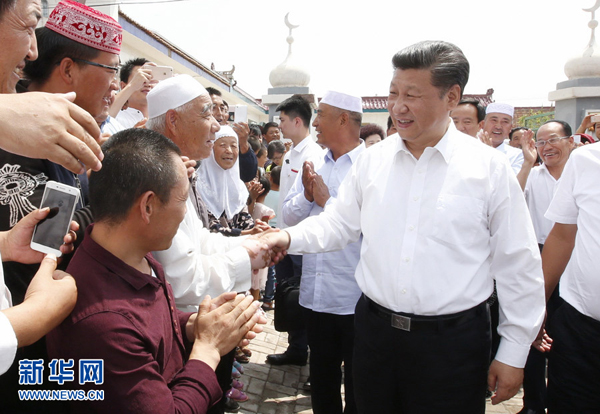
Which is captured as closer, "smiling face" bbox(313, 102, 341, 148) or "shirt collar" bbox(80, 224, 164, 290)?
"shirt collar" bbox(80, 224, 164, 290)

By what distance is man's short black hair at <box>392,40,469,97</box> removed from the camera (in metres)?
2.20

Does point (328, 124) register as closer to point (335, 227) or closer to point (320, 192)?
point (320, 192)

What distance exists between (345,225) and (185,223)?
1.00m

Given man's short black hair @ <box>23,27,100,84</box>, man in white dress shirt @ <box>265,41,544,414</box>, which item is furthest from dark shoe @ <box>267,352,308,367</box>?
man's short black hair @ <box>23,27,100,84</box>

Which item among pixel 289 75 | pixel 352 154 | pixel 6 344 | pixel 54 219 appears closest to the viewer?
pixel 6 344

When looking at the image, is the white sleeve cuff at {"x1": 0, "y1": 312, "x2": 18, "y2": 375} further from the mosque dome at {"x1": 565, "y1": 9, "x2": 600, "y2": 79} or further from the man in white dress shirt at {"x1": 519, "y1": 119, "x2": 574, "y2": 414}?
the mosque dome at {"x1": 565, "y1": 9, "x2": 600, "y2": 79}

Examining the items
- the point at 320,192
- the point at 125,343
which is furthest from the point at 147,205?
the point at 320,192

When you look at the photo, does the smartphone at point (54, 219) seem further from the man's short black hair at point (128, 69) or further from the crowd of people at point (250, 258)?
the man's short black hair at point (128, 69)

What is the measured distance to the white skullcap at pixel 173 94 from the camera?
256 cm

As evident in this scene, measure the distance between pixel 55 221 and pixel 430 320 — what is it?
5.33 ft

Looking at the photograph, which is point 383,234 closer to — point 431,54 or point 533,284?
point 533,284

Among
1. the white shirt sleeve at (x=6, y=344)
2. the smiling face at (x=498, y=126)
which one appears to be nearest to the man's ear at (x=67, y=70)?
the white shirt sleeve at (x=6, y=344)

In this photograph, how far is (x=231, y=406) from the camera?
3.77 metres

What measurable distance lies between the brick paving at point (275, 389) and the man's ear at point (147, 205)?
276cm
